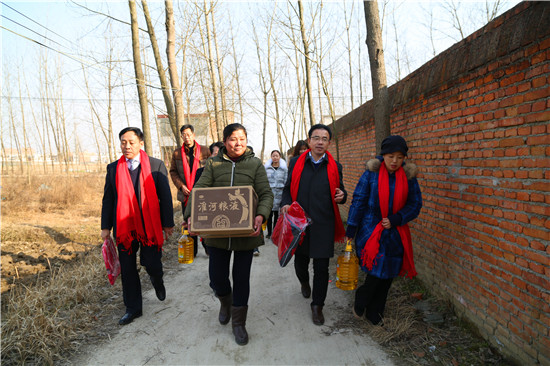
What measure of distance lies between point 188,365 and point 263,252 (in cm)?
341

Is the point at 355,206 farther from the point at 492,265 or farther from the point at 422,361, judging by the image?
the point at 422,361

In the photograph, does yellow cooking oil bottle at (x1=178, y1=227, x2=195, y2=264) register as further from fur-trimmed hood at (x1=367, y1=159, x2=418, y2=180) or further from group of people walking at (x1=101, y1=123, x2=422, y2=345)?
fur-trimmed hood at (x1=367, y1=159, x2=418, y2=180)

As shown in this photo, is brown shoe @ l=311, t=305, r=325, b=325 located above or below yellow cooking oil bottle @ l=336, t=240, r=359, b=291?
below

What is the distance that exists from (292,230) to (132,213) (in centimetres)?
176

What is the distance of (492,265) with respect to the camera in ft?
8.64

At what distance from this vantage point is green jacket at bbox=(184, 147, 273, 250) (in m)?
2.90

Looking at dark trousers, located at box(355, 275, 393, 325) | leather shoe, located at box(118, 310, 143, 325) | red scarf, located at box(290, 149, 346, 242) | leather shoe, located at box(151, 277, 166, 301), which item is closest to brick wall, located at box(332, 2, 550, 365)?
dark trousers, located at box(355, 275, 393, 325)

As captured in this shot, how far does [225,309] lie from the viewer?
3.27 metres

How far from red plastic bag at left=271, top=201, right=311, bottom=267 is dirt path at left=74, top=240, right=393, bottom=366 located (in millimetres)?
725

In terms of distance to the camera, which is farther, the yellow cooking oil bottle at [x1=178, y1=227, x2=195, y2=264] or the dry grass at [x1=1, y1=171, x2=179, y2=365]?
the yellow cooking oil bottle at [x1=178, y1=227, x2=195, y2=264]

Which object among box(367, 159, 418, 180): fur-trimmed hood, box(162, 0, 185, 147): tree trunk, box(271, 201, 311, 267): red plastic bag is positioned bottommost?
box(271, 201, 311, 267): red plastic bag

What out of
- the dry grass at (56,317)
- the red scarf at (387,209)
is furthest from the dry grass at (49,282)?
the red scarf at (387,209)

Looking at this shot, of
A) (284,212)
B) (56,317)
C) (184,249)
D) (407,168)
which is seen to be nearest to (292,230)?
(284,212)

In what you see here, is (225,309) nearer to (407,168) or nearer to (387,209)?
(387,209)
